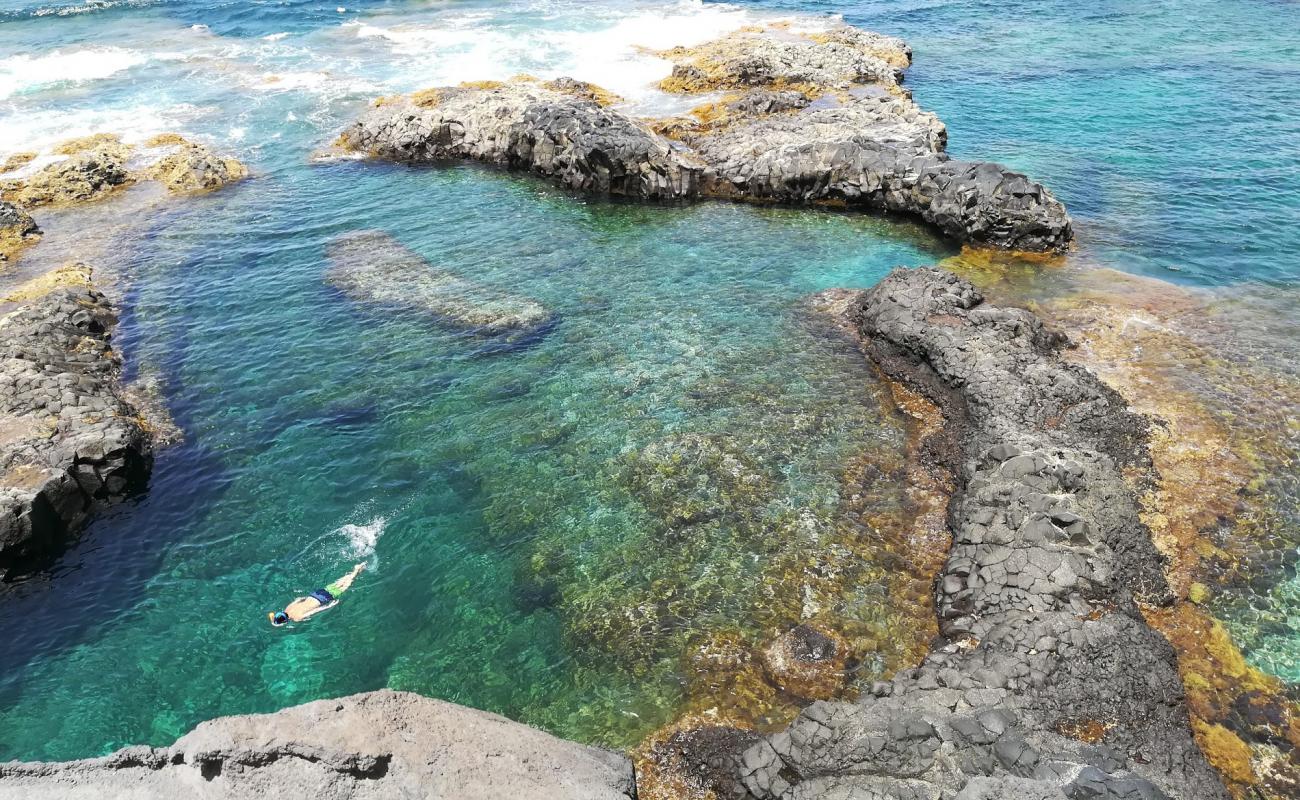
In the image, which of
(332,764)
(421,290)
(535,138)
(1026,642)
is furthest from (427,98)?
(1026,642)

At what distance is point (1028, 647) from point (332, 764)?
13.6 metres

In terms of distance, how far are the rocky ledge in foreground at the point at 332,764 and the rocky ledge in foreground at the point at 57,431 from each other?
10.4 meters

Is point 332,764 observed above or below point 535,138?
below

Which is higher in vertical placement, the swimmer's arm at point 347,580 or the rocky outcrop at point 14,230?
the rocky outcrop at point 14,230

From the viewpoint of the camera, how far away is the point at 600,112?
147ft

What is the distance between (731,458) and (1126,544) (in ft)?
34.0

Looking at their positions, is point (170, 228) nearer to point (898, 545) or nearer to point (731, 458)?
point (731, 458)

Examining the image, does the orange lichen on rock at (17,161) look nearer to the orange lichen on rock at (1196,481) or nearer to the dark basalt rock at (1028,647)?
the dark basalt rock at (1028,647)

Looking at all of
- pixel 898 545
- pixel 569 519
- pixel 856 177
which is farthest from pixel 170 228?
pixel 898 545

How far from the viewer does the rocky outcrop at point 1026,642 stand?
1345 centimetres

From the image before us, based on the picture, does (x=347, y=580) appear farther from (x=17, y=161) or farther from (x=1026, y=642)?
(x=17, y=161)

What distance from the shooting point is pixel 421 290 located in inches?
1320

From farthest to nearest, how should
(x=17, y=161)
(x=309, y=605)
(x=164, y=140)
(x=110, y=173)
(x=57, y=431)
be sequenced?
1. (x=164, y=140)
2. (x=17, y=161)
3. (x=110, y=173)
4. (x=57, y=431)
5. (x=309, y=605)

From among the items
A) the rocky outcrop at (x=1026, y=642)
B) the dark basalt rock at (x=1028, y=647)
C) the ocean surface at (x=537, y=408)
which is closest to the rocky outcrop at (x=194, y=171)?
the ocean surface at (x=537, y=408)
